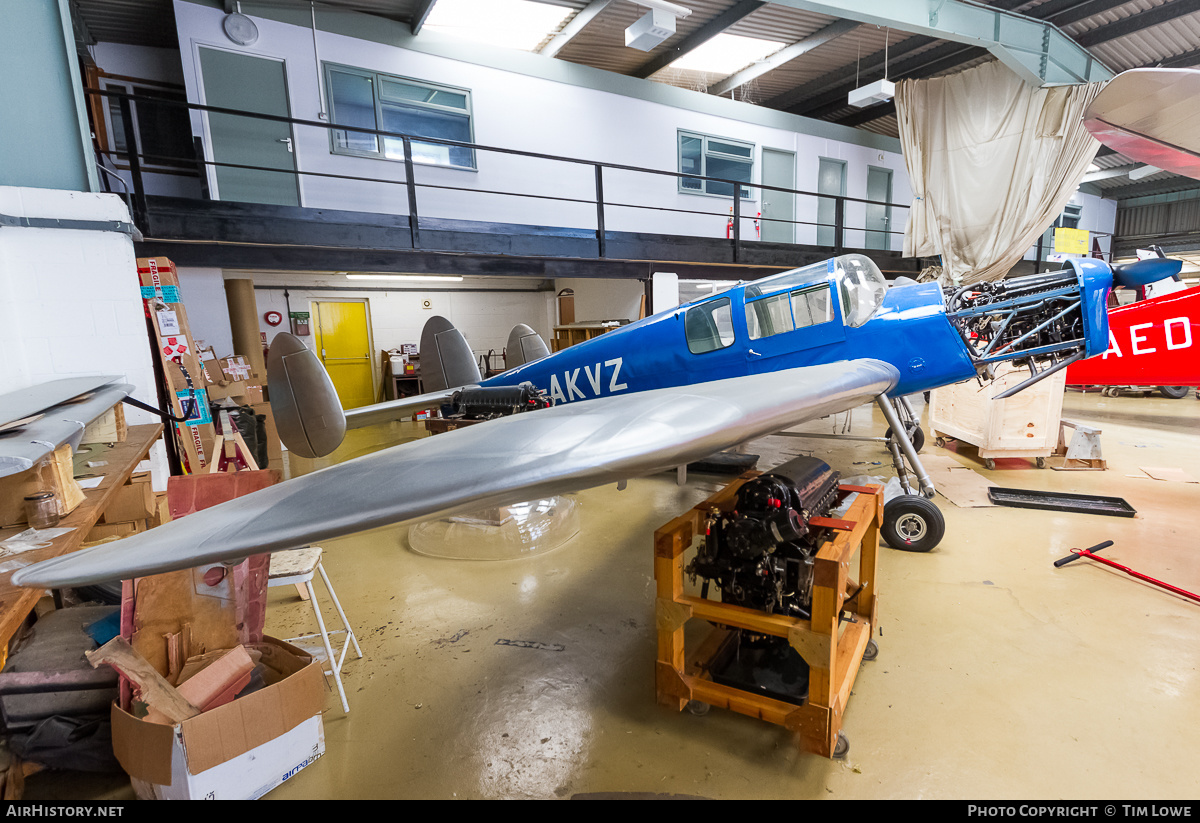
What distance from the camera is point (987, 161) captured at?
6383 millimetres

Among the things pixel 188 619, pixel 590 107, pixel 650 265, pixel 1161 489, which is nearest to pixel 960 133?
pixel 650 265

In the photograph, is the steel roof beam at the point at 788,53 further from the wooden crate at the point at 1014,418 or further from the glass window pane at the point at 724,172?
the wooden crate at the point at 1014,418

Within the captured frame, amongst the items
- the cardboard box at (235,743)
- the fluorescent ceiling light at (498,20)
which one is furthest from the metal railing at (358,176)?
the cardboard box at (235,743)

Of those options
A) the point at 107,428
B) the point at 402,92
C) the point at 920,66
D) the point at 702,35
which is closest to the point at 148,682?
the point at 107,428

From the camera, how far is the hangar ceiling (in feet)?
21.5

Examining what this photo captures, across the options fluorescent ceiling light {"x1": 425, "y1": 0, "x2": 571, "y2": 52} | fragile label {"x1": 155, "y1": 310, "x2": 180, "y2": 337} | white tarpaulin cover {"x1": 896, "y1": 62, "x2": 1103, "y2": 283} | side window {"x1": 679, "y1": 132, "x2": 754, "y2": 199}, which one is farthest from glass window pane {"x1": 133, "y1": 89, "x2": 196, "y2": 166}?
white tarpaulin cover {"x1": 896, "y1": 62, "x2": 1103, "y2": 283}

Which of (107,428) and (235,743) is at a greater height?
(107,428)

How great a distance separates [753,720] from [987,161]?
23.9 feet

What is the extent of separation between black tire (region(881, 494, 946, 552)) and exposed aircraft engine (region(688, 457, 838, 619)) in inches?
66.4

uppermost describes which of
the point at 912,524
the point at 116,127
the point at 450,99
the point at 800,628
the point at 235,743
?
the point at 450,99

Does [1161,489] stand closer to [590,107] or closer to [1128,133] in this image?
[1128,133]

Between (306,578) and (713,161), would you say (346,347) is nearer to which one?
(713,161)

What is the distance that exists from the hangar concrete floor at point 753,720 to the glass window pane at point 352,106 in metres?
5.71

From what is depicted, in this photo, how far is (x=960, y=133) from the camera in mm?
6629
